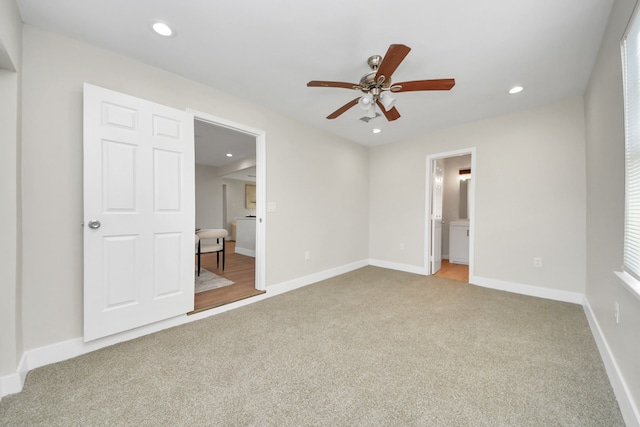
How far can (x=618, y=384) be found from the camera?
1.35 meters

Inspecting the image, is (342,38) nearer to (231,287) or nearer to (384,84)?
(384,84)

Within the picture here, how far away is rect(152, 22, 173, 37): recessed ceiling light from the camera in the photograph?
1.71m

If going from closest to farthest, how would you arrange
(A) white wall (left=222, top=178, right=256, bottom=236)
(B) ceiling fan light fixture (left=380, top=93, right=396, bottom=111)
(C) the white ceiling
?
(C) the white ceiling, (B) ceiling fan light fixture (left=380, top=93, right=396, bottom=111), (A) white wall (left=222, top=178, right=256, bottom=236)

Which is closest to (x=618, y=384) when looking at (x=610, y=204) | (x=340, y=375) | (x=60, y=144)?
(x=610, y=204)

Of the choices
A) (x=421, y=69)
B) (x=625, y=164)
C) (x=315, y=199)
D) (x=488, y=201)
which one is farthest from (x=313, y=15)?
(x=488, y=201)

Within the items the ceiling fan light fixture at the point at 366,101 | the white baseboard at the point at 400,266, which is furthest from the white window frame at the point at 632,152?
the white baseboard at the point at 400,266

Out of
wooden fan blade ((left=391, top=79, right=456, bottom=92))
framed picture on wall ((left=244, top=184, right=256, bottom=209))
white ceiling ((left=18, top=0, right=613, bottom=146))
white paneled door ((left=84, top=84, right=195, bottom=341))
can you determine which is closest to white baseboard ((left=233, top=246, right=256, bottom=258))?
white paneled door ((left=84, top=84, right=195, bottom=341))

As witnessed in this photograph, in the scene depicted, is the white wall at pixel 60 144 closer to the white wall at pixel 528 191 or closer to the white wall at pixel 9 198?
the white wall at pixel 9 198

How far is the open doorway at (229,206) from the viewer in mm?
2969

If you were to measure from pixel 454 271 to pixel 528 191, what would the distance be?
72.6 inches

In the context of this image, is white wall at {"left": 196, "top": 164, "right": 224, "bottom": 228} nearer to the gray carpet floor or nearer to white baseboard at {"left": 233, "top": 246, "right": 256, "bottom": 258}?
white baseboard at {"left": 233, "top": 246, "right": 256, "bottom": 258}

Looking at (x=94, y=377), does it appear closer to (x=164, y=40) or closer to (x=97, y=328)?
(x=97, y=328)

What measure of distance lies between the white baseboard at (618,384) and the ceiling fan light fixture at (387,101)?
2281 mm

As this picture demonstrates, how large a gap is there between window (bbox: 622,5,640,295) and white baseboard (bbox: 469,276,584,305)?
1.97 m
